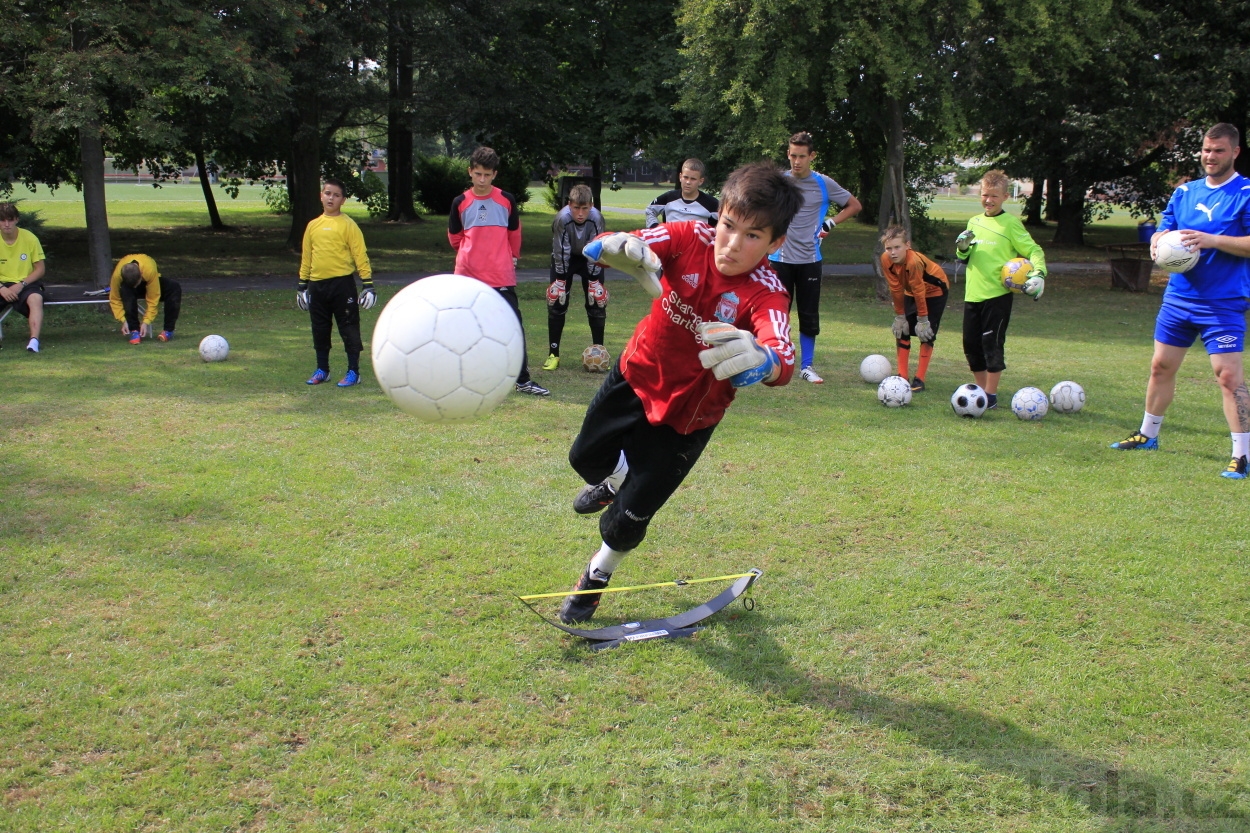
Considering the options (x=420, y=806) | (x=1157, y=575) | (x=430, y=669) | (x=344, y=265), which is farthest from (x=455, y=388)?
(x=344, y=265)

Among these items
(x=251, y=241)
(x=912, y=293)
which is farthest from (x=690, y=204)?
(x=251, y=241)

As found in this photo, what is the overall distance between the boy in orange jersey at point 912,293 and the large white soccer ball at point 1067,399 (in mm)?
1277

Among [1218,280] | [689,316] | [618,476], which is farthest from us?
[1218,280]

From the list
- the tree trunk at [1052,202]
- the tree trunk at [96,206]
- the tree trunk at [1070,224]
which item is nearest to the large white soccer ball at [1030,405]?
the tree trunk at [96,206]

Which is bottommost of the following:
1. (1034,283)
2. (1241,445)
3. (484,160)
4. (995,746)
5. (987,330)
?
(995,746)

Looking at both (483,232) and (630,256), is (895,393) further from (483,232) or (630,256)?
(630,256)

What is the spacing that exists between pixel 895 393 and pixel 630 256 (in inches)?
222

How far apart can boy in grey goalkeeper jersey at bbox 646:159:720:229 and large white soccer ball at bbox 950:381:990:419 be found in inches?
113

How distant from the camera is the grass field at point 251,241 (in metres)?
20.0

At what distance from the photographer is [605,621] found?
446 cm

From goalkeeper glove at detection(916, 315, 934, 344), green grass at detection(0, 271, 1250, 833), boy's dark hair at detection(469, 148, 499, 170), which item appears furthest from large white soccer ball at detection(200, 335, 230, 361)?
goalkeeper glove at detection(916, 315, 934, 344)

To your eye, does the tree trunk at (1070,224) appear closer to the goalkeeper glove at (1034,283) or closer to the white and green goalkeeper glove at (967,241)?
the white and green goalkeeper glove at (967,241)

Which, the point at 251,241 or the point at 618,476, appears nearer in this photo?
the point at 618,476

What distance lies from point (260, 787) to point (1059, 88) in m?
19.9
